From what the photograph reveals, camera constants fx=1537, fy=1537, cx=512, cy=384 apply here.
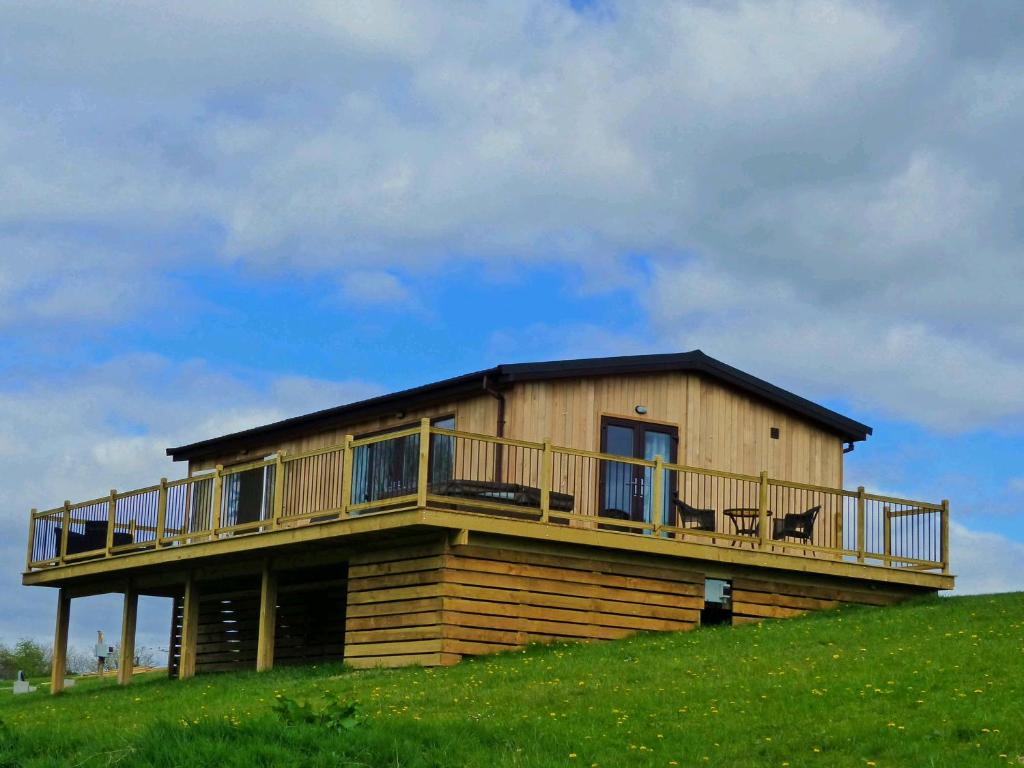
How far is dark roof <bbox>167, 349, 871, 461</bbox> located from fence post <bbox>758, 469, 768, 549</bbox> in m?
2.40

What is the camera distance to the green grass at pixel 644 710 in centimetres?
1313

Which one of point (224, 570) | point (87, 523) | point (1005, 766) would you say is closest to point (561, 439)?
point (224, 570)

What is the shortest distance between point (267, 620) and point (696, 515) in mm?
6994

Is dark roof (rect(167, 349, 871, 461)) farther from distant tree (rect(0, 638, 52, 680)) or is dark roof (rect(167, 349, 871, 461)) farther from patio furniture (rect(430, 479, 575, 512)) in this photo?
distant tree (rect(0, 638, 52, 680))

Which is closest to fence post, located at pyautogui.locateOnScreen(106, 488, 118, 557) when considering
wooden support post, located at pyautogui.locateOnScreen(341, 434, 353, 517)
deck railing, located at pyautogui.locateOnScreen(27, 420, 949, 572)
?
deck railing, located at pyautogui.locateOnScreen(27, 420, 949, 572)

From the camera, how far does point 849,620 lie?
22.2 meters

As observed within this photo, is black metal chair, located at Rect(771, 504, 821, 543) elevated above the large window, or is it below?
below

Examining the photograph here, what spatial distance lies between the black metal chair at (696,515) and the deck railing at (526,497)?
0.02 metres

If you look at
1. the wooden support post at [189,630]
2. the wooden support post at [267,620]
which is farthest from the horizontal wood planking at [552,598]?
the wooden support post at [189,630]

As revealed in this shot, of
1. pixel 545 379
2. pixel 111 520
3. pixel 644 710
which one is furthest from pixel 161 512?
pixel 644 710

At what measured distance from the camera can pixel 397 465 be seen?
24.1m

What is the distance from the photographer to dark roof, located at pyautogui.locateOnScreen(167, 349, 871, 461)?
941 inches

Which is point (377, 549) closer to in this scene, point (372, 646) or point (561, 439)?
point (372, 646)

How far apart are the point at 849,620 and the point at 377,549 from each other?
6928 millimetres
